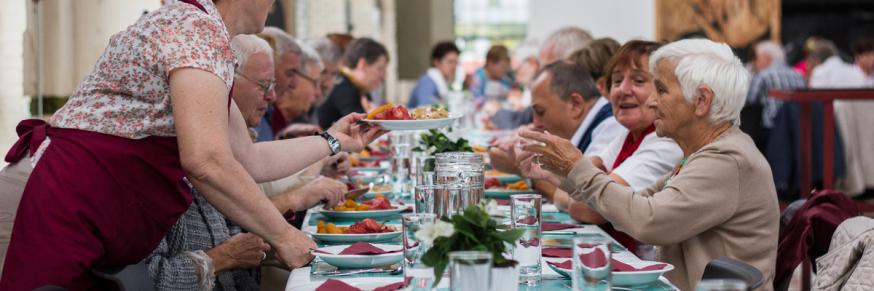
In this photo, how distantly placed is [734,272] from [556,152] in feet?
2.50

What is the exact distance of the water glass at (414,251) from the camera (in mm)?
2074

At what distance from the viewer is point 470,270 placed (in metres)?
1.80

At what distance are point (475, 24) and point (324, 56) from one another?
13832 mm

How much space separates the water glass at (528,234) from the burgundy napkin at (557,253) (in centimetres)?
34

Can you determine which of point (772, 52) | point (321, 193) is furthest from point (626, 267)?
point (772, 52)

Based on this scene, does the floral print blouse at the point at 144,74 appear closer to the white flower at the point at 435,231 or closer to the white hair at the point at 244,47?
the white flower at the point at 435,231

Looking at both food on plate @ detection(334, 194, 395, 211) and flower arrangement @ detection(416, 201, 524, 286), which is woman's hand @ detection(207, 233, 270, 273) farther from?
flower arrangement @ detection(416, 201, 524, 286)

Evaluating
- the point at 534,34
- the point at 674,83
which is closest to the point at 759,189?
the point at 674,83

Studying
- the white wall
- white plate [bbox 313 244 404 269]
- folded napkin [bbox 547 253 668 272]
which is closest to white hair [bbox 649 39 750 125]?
folded napkin [bbox 547 253 668 272]

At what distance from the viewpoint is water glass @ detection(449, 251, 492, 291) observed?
5.87 feet

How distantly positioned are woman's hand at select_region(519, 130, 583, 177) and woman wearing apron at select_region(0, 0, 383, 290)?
0.74m

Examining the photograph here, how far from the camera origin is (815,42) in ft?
39.8

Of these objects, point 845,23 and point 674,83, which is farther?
point 845,23

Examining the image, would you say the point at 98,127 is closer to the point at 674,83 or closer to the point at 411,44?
the point at 674,83
